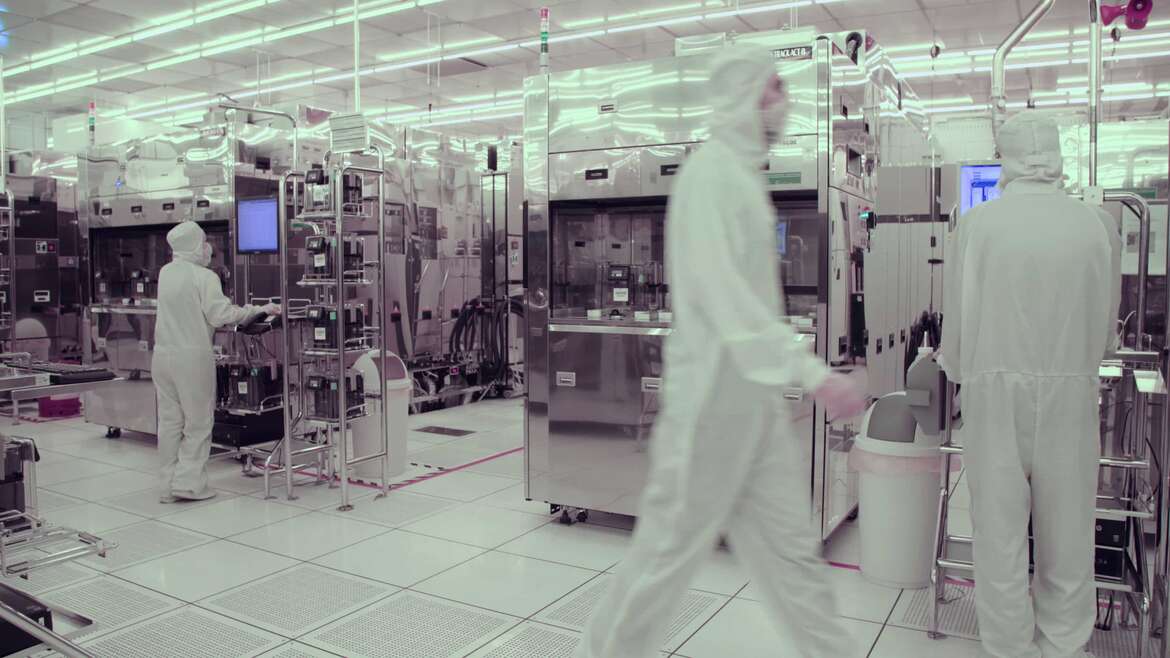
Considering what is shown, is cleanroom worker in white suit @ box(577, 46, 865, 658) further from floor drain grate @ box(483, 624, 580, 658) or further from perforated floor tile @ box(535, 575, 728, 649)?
perforated floor tile @ box(535, 575, 728, 649)

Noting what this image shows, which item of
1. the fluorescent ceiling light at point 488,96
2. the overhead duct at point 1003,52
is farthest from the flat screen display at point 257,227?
the fluorescent ceiling light at point 488,96

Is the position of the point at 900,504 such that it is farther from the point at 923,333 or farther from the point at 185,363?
the point at 185,363

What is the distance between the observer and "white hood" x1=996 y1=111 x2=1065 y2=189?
8.86 feet

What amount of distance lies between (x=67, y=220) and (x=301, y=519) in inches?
246

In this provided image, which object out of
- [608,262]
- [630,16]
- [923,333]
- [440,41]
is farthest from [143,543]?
[440,41]

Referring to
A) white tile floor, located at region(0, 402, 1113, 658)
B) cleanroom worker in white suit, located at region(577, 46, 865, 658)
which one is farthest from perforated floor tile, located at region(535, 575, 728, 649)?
cleanroom worker in white suit, located at region(577, 46, 865, 658)

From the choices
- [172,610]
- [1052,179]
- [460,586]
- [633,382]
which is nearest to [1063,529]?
[1052,179]

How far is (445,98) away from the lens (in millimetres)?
13273

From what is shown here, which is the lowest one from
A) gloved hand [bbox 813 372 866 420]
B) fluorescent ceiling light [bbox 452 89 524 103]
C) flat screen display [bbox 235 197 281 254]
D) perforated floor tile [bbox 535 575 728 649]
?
perforated floor tile [bbox 535 575 728 649]

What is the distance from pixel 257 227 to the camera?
18.1ft

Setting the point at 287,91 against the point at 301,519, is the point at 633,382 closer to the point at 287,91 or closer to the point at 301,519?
the point at 301,519

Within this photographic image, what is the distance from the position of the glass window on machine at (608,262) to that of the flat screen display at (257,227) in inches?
86.8

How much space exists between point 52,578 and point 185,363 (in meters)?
1.58

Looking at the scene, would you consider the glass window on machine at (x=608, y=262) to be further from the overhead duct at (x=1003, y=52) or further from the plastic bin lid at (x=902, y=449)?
the overhead duct at (x=1003, y=52)
